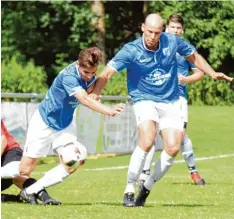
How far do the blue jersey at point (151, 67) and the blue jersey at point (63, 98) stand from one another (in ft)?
1.43

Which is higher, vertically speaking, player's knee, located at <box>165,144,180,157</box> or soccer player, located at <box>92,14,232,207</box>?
soccer player, located at <box>92,14,232,207</box>

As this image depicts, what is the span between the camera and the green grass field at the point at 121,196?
11047mm

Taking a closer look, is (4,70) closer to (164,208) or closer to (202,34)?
(202,34)

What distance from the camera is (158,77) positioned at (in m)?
12.2

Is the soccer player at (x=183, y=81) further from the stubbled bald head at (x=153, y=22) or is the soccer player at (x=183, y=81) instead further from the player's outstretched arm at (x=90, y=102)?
the player's outstretched arm at (x=90, y=102)

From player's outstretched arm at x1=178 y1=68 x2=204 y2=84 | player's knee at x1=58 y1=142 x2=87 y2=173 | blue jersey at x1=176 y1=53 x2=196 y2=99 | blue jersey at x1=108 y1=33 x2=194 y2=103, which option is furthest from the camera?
blue jersey at x1=176 y1=53 x2=196 y2=99

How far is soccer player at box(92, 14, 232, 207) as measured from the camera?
11977 millimetres

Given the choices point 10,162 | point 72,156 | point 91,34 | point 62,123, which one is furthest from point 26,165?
A: point 91,34

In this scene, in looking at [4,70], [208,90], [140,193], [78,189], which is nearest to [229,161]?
[78,189]

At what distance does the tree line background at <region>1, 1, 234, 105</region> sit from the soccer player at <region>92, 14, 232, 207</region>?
86.1ft

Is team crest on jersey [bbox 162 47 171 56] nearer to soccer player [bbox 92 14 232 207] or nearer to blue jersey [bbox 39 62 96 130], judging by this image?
soccer player [bbox 92 14 232 207]

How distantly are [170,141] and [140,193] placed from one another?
2.19 feet

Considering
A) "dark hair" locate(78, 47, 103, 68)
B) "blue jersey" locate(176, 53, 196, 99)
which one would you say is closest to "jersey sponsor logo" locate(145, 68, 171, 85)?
"dark hair" locate(78, 47, 103, 68)

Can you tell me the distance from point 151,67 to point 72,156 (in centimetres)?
132
